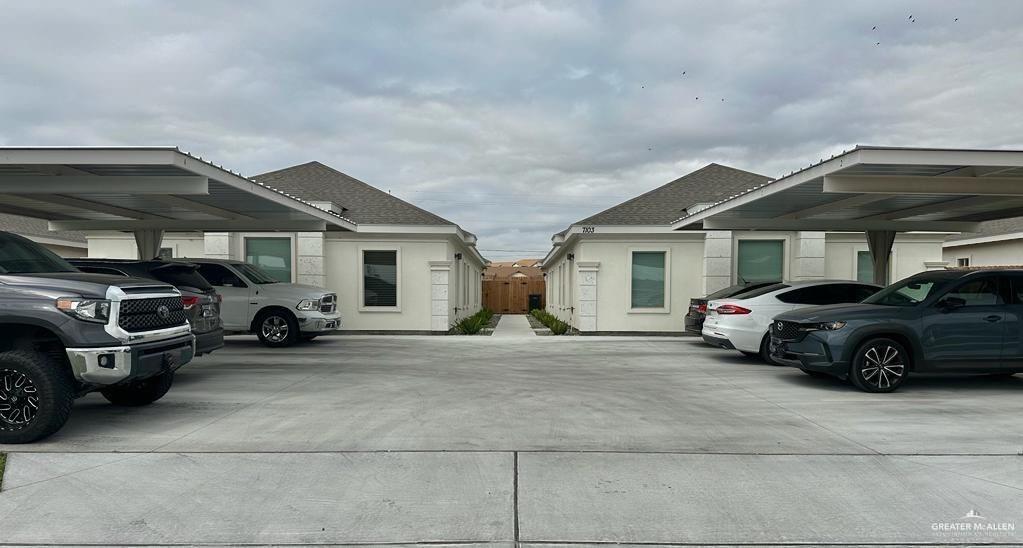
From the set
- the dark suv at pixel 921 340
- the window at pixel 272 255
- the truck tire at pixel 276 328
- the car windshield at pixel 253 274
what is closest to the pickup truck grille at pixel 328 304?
the truck tire at pixel 276 328

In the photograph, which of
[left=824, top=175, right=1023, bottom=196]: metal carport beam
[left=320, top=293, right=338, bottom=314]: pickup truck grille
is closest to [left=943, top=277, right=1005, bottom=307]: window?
[left=824, top=175, right=1023, bottom=196]: metal carport beam

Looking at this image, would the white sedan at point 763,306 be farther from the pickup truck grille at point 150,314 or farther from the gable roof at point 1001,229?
the gable roof at point 1001,229

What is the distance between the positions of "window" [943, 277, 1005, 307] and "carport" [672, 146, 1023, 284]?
1671 millimetres

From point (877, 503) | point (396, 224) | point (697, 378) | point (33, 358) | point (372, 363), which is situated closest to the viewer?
point (877, 503)

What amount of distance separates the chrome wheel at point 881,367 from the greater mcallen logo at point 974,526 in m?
4.53

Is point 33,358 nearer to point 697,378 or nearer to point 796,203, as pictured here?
point 697,378

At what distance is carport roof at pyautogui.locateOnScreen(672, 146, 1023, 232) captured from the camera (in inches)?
344

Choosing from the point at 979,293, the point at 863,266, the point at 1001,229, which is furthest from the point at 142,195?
the point at 1001,229

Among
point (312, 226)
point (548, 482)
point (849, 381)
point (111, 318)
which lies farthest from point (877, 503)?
point (312, 226)

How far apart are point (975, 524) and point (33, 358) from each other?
7483 millimetres

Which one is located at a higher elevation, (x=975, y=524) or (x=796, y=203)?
(x=796, y=203)

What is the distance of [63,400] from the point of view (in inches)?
221

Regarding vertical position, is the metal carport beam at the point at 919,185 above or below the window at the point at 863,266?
above

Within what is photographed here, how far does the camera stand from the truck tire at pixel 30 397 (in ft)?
18.1
